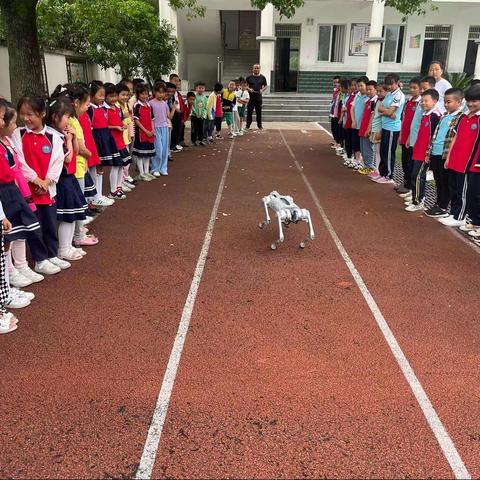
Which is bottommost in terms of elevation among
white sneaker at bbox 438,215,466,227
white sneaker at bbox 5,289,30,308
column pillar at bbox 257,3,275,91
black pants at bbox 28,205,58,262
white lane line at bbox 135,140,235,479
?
white lane line at bbox 135,140,235,479

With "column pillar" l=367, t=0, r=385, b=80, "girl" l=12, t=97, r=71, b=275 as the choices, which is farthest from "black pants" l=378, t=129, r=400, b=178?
"column pillar" l=367, t=0, r=385, b=80

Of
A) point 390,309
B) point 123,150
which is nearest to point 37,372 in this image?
point 390,309

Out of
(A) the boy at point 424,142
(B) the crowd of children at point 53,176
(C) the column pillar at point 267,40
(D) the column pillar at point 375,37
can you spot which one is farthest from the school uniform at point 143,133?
(D) the column pillar at point 375,37

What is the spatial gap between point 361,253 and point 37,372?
3.61m

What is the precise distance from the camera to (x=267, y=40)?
63.7ft

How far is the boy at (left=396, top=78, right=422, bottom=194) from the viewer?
7570 mm

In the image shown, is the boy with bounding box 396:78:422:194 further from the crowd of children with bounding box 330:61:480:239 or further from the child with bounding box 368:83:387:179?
the child with bounding box 368:83:387:179

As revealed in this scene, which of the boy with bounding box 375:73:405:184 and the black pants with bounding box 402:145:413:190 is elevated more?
the boy with bounding box 375:73:405:184

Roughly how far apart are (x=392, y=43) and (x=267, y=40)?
6084 millimetres

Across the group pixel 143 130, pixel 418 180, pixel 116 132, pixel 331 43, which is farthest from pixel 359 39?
pixel 116 132

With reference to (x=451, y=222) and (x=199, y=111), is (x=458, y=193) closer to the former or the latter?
(x=451, y=222)

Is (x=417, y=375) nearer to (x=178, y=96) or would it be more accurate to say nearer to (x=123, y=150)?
(x=123, y=150)

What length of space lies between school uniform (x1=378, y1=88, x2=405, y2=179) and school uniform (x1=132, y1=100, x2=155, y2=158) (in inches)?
161

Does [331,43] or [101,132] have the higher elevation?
[331,43]
